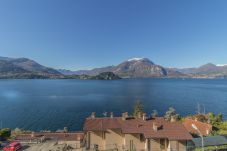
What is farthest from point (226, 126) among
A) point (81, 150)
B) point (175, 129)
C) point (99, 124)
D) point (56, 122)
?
point (56, 122)

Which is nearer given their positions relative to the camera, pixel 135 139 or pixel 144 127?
pixel 135 139

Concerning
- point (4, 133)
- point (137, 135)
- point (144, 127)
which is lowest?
point (4, 133)

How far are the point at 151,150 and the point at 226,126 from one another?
1171 inches

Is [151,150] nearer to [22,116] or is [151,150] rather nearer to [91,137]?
[91,137]

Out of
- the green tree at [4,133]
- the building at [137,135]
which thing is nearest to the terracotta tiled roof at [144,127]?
the building at [137,135]

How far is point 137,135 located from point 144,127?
6.78 ft

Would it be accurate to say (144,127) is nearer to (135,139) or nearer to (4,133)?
(135,139)

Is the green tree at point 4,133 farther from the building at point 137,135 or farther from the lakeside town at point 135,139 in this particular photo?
the building at point 137,135

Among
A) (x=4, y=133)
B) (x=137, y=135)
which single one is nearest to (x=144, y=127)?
(x=137, y=135)

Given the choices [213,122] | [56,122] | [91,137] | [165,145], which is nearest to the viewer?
[165,145]

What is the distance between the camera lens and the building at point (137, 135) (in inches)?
1410

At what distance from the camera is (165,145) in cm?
3622

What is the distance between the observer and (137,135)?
37.5 meters

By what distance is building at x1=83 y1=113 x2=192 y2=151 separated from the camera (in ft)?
117
